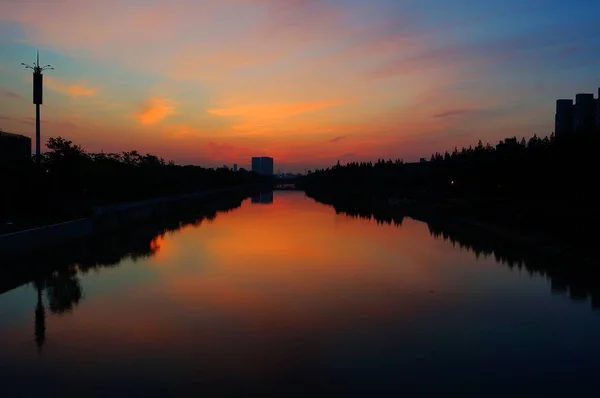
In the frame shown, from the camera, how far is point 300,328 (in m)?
10.4

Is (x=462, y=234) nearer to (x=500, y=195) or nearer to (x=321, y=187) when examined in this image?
(x=500, y=195)

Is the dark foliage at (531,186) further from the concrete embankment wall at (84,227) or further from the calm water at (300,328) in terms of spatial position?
the concrete embankment wall at (84,227)

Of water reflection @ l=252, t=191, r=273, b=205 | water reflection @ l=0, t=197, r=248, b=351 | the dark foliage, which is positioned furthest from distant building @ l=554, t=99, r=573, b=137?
water reflection @ l=0, t=197, r=248, b=351

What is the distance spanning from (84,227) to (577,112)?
264ft

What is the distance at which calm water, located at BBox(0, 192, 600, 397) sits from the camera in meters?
7.67

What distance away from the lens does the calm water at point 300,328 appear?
7672 millimetres

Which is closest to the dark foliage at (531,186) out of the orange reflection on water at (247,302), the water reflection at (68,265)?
the orange reflection on water at (247,302)

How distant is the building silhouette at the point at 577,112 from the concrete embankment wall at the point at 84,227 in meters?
58.7

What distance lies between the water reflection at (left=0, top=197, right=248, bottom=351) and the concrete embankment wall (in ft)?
2.11

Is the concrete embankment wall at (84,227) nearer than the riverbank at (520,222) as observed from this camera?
Yes

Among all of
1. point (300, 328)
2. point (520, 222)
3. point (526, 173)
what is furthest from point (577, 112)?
point (300, 328)

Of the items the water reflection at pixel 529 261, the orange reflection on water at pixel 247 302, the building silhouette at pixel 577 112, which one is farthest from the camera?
the building silhouette at pixel 577 112

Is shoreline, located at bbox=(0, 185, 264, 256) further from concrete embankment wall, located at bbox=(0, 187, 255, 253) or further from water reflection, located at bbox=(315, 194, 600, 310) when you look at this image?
water reflection, located at bbox=(315, 194, 600, 310)

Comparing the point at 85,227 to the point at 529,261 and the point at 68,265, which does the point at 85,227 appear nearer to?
the point at 68,265
